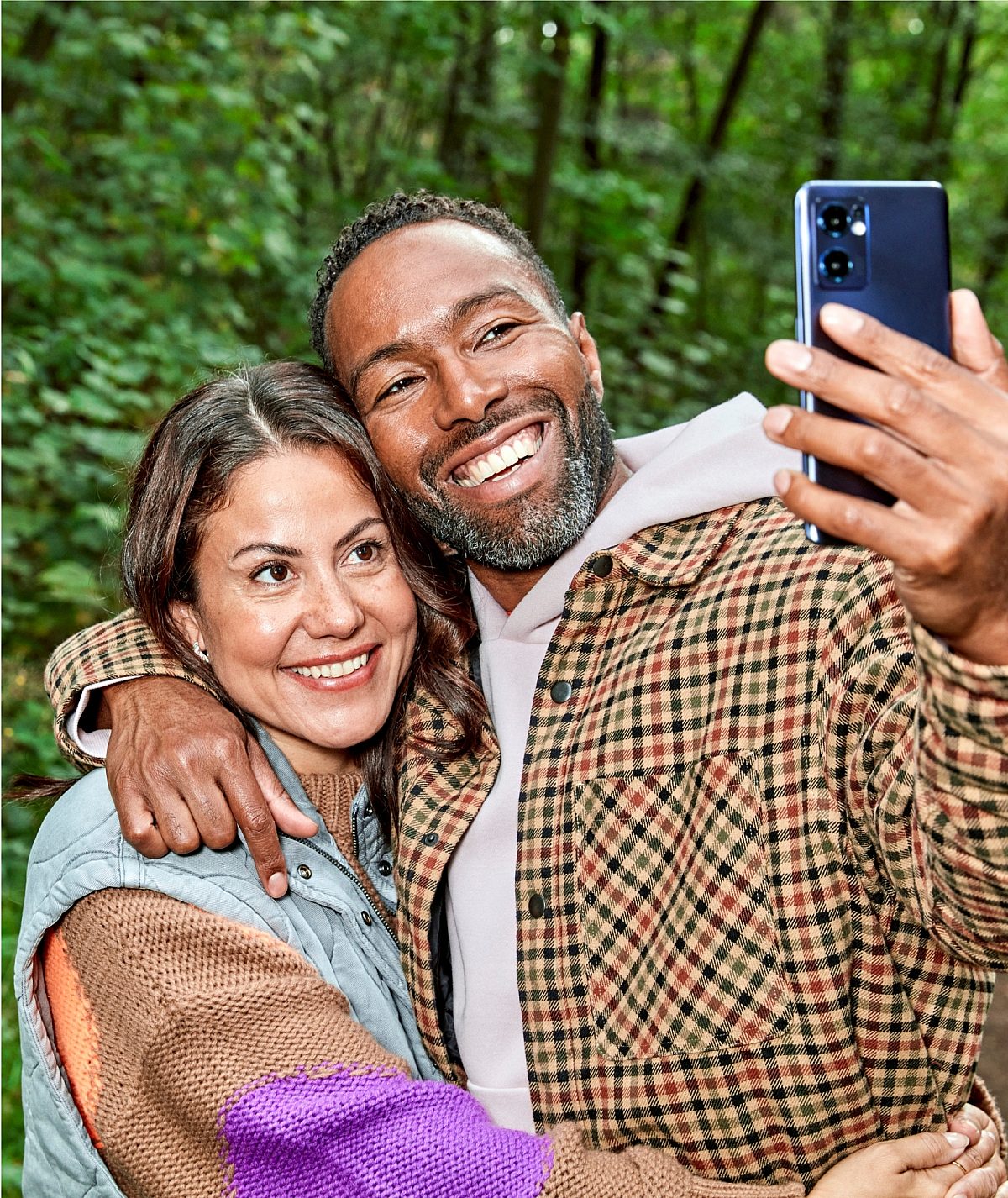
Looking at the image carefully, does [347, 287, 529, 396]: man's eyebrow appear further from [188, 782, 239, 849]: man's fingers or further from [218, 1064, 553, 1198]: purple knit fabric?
[218, 1064, 553, 1198]: purple knit fabric

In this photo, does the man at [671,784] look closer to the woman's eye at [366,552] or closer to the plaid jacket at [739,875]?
the plaid jacket at [739,875]

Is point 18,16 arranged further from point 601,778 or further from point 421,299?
point 601,778

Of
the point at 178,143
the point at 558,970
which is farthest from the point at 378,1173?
the point at 178,143

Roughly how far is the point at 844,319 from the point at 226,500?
1526 millimetres

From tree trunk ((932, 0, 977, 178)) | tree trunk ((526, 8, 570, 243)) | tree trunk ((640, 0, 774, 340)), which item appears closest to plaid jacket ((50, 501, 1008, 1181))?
tree trunk ((526, 8, 570, 243))

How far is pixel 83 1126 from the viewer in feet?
6.57

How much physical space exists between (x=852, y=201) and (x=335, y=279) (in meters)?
1.74

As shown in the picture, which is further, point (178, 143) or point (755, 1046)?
point (178, 143)

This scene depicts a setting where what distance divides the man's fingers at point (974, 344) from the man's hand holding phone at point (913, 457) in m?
0.07

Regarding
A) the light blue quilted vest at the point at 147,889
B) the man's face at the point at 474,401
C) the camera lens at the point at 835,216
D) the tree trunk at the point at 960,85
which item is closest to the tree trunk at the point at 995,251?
the tree trunk at the point at 960,85

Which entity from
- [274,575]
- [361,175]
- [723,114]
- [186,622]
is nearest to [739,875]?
[274,575]

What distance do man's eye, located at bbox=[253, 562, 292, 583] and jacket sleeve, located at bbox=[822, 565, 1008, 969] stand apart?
3.52ft

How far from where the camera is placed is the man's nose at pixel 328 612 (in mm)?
2346

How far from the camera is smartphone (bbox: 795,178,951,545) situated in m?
1.29
